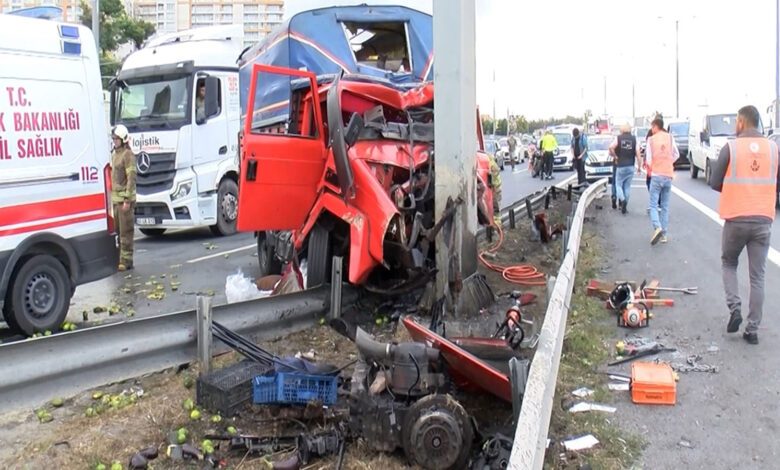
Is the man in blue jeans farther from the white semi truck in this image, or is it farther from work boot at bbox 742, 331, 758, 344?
work boot at bbox 742, 331, 758, 344

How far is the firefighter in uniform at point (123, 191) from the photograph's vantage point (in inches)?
403

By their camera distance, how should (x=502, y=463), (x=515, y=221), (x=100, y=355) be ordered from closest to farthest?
(x=502, y=463) < (x=100, y=355) < (x=515, y=221)

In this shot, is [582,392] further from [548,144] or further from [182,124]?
[548,144]

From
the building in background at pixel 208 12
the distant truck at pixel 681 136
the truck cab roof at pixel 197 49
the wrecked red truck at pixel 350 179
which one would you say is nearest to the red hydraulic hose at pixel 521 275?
the wrecked red truck at pixel 350 179

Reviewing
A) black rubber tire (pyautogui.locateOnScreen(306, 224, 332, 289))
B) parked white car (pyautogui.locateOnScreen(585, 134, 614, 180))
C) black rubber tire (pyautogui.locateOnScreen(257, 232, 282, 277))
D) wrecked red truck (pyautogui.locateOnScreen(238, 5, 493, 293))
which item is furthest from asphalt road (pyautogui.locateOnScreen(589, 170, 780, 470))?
parked white car (pyautogui.locateOnScreen(585, 134, 614, 180))

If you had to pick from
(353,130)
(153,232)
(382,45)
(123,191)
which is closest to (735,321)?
(353,130)

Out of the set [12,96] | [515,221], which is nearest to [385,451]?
[12,96]

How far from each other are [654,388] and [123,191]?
823 centimetres

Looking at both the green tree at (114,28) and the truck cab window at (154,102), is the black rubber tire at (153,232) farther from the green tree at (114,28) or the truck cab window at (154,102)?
the green tree at (114,28)

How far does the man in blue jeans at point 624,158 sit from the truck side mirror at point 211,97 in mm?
7790

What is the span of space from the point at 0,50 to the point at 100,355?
360 cm

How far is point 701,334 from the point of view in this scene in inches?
237

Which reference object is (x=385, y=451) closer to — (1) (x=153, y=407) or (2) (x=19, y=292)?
(1) (x=153, y=407)

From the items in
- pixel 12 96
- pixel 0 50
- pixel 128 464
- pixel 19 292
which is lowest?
pixel 128 464
